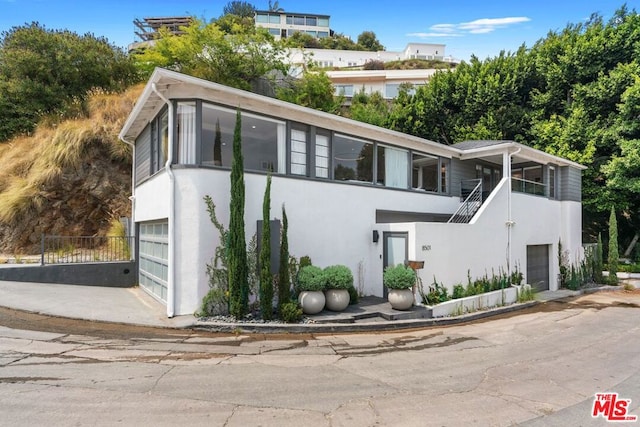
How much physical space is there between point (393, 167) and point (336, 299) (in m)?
5.56

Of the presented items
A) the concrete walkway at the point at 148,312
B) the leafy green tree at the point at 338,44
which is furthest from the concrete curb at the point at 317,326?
the leafy green tree at the point at 338,44

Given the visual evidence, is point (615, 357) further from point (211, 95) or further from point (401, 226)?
point (211, 95)

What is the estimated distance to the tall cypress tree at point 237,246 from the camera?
7.62m

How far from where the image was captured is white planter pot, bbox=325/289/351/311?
8.68m

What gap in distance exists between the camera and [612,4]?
19.0 meters

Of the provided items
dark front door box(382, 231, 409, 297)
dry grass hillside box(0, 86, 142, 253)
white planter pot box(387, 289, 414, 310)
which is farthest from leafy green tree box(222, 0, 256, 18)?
white planter pot box(387, 289, 414, 310)

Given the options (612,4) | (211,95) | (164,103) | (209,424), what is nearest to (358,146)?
(211,95)

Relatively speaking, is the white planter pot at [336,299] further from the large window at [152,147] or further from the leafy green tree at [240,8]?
the leafy green tree at [240,8]

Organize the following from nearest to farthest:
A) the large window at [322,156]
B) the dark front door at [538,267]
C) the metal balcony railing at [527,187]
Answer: the large window at [322,156] → the metal balcony railing at [527,187] → the dark front door at [538,267]

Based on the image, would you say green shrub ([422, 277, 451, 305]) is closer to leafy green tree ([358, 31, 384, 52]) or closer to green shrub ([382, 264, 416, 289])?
green shrub ([382, 264, 416, 289])

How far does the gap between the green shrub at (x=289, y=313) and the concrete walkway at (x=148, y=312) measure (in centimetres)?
22

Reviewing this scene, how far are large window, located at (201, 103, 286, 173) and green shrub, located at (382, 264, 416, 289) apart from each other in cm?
385

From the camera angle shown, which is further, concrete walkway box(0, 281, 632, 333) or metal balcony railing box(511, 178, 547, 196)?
metal balcony railing box(511, 178, 547, 196)

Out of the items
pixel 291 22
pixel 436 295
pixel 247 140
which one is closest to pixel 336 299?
pixel 436 295
